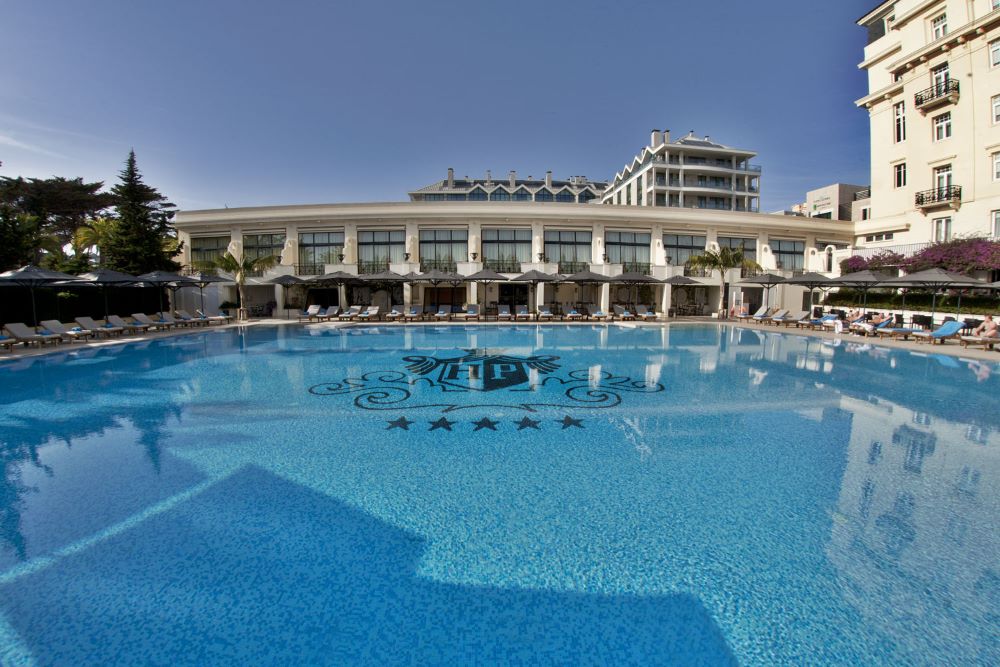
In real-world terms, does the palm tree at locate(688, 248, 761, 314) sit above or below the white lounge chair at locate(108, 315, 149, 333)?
above

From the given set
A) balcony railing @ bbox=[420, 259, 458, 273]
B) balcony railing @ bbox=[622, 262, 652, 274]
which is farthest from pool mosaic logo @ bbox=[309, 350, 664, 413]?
balcony railing @ bbox=[622, 262, 652, 274]

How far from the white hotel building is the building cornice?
62 mm

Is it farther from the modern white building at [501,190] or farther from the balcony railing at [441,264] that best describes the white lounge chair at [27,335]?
the modern white building at [501,190]

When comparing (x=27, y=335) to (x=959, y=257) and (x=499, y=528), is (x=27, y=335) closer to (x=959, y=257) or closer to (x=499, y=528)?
(x=499, y=528)

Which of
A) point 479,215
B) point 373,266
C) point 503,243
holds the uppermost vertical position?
point 479,215

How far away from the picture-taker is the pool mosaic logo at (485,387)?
762cm

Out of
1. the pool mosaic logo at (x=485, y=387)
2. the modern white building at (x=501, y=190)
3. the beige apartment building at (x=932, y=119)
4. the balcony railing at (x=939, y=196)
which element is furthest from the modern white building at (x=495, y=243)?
the modern white building at (x=501, y=190)

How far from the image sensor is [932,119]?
23.0 m

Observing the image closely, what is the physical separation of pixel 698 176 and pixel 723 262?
91.6 feet

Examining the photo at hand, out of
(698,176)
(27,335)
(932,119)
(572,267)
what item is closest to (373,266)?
(572,267)

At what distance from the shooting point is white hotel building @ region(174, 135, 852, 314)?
26422mm

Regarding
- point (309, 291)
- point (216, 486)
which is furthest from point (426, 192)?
point (216, 486)

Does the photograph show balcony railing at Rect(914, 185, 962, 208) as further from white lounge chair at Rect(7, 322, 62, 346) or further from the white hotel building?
white lounge chair at Rect(7, 322, 62, 346)

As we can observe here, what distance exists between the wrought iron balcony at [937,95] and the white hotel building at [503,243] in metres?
7.54
